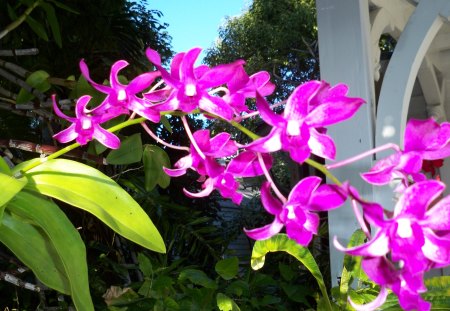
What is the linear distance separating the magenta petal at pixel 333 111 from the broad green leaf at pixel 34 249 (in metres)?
0.29

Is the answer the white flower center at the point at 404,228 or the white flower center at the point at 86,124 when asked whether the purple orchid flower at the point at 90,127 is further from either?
the white flower center at the point at 404,228

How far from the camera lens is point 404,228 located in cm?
29

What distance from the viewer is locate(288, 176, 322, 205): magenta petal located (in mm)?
334

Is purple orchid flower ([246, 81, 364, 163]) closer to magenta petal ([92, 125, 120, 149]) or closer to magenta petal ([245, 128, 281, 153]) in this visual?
Result: magenta petal ([245, 128, 281, 153])

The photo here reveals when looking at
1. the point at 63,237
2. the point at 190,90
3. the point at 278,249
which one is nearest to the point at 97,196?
the point at 63,237

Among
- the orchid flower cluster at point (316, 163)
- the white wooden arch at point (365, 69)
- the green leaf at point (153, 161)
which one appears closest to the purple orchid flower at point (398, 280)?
the orchid flower cluster at point (316, 163)

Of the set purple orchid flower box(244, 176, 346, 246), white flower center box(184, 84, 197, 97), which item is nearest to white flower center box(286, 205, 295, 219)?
purple orchid flower box(244, 176, 346, 246)

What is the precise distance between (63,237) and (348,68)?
4.46 feet

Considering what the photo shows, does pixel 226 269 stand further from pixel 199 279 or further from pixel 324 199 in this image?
pixel 324 199

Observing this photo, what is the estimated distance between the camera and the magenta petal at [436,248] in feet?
0.95

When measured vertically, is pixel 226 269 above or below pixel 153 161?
below

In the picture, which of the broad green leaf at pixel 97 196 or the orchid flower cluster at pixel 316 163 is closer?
the orchid flower cluster at pixel 316 163

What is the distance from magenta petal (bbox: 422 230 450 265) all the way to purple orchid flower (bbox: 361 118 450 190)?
0.04 m

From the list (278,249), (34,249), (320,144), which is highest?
(320,144)
